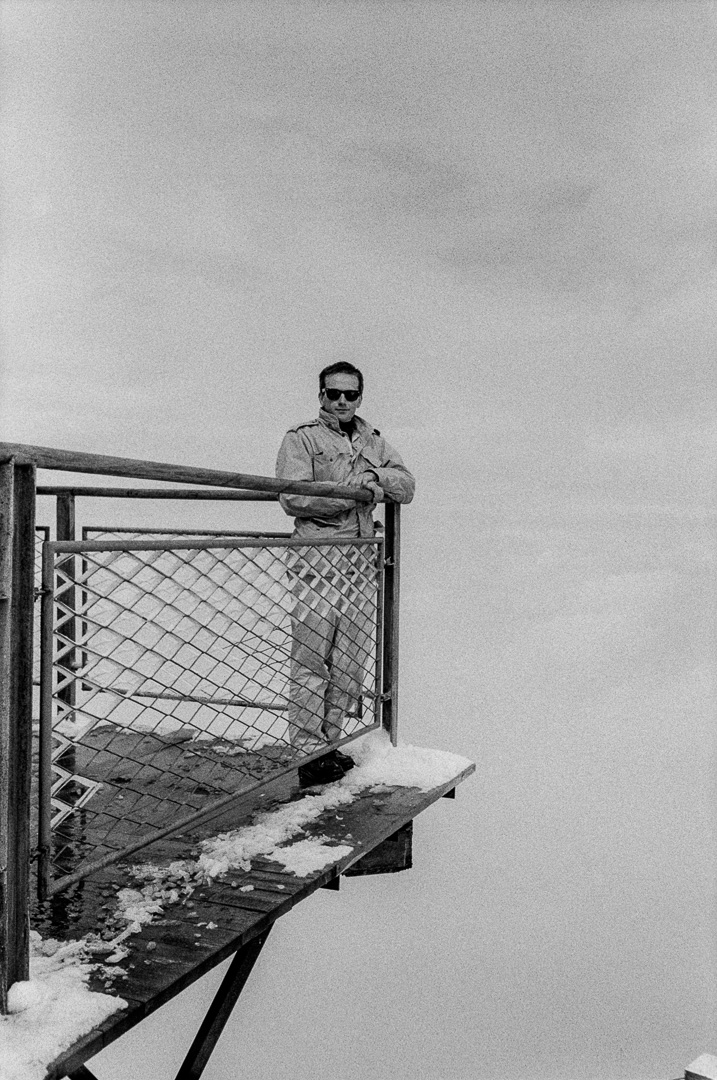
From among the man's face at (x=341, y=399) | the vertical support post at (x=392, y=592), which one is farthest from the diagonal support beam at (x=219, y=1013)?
the man's face at (x=341, y=399)

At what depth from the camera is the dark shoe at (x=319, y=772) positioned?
11.5 feet

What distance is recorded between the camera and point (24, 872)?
6.15 ft

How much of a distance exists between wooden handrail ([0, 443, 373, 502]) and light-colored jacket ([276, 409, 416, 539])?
0.72ft

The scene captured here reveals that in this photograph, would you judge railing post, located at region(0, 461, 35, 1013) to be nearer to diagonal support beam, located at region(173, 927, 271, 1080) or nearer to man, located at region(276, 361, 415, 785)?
diagonal support beam, located at region(173, 927, 271, 1080)

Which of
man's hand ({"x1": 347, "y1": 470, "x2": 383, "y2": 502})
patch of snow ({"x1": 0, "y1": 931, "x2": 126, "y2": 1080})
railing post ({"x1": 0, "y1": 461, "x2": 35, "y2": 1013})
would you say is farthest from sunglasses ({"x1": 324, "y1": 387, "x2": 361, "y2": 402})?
patch of snow ({"x1": 0, "y1": 931, "x2": 126, "y2": 1080})

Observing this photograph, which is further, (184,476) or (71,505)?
(71,505)

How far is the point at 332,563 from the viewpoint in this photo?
134 inches

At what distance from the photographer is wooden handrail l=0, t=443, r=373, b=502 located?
190 centimetres

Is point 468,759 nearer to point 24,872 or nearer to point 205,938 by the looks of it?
point 205,938

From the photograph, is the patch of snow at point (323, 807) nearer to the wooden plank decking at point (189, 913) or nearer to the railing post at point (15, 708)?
the wooden plank decking at point (189, 913)

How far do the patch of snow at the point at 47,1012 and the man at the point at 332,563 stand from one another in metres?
1.42

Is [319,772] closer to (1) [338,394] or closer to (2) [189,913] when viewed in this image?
(2) [189,913]

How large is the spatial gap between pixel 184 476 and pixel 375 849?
1585 millimetres

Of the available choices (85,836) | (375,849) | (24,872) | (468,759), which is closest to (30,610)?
(24,872)
